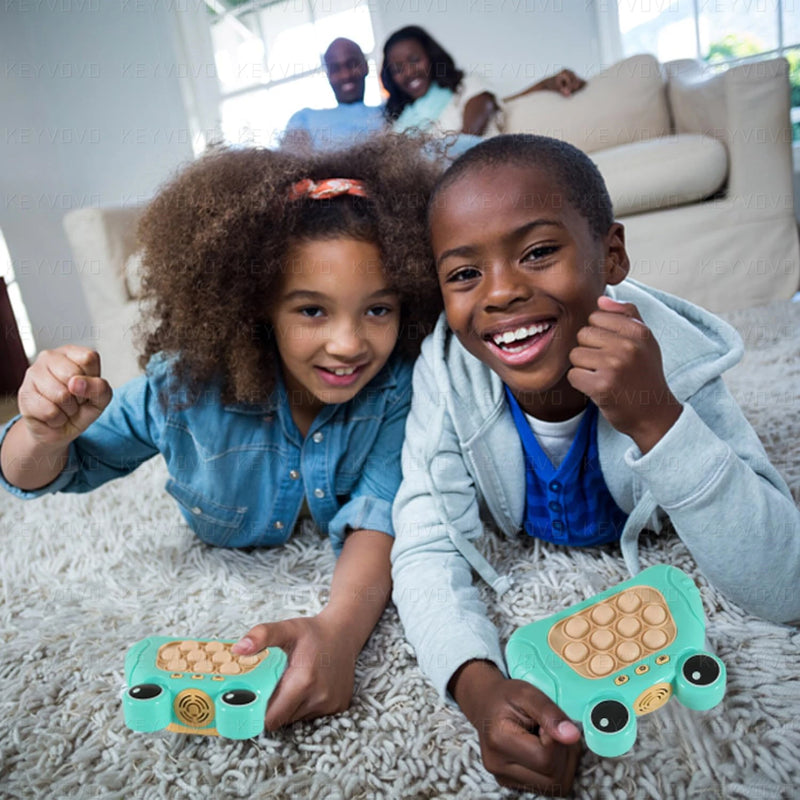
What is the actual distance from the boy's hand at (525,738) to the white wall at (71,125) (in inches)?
100

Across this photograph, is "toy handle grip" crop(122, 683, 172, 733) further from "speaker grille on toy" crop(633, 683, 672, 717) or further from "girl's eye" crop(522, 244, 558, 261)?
"girl's eye" crop(522, 244, 558, 261)

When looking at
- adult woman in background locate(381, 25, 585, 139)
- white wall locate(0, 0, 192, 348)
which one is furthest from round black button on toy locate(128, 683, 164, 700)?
white wall locate(0, 0, 192, 348)

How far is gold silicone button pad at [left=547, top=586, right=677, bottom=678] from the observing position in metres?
0.52

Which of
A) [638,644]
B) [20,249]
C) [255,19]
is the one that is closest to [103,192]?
[20,249]

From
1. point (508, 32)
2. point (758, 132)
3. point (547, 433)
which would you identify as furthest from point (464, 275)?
point (508, 32)

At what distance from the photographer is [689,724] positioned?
0.51 meters

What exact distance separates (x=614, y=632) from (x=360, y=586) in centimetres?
25

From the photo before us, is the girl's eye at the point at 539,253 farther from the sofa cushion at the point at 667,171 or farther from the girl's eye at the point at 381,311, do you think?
the sofa cushion at the point at 667,171

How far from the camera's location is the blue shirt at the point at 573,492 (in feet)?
2.33

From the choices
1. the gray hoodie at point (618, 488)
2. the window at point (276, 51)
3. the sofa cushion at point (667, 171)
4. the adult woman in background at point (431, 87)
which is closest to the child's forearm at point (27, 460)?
the gray hoodie at point (618, 488)

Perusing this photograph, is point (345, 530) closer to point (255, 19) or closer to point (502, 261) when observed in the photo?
point (502, 261)

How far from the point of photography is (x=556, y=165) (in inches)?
25.4

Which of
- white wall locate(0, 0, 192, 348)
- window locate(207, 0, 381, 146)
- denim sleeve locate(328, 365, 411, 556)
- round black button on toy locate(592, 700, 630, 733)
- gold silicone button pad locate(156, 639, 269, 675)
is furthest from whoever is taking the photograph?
window locate(207, 0, 381, 146)

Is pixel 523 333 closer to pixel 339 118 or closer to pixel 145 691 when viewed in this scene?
pixel 145 691
